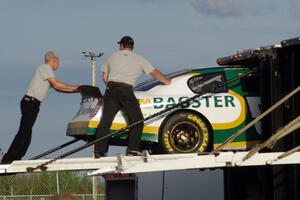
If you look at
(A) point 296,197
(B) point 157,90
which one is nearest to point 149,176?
(B) point 157,90

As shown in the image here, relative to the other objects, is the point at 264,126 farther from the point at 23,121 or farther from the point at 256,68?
the point at 23,121

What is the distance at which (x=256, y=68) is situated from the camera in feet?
39.2

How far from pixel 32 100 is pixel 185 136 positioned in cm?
185

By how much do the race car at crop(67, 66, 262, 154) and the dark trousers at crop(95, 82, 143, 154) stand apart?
0.75ft

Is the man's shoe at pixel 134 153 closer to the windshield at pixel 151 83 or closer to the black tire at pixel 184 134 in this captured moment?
the black tire at pixel 184 134

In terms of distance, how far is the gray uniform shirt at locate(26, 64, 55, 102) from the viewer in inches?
465

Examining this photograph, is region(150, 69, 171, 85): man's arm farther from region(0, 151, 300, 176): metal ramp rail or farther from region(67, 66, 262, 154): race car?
region(0, 151, 300, 176): metal ramp rail

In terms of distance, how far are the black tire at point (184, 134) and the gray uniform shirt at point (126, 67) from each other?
0.69 metres

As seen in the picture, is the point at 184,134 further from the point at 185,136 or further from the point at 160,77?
the point at 160,77

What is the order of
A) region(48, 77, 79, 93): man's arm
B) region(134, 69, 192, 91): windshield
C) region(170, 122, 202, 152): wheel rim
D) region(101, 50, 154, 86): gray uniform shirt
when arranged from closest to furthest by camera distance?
region(101, 50, 154, 86): gray uniform shirt, region(48, 77, 79, 93): man's arm, region(170, 122, 202, 152): wheel rim, region(134, 69, 192, 91): windshield

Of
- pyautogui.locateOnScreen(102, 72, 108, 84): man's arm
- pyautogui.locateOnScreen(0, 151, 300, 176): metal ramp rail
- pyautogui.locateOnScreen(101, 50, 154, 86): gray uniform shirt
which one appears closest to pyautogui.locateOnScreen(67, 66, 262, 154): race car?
pyautogui.locateOnScreen(102, 72, 108, 84): man's arm

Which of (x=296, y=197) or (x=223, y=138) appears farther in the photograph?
(x=223, y=138)

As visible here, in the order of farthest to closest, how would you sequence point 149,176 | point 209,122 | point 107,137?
point 149,176 < point 209,122 < point 107,137

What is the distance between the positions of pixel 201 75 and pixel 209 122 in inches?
33.2
